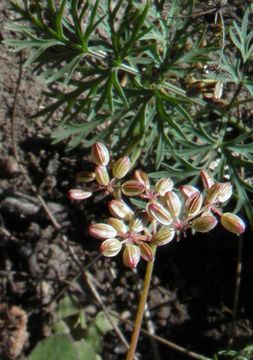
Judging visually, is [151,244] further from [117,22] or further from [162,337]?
[117,22]

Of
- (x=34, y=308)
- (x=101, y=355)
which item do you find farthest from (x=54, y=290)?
(x=101, y=355)

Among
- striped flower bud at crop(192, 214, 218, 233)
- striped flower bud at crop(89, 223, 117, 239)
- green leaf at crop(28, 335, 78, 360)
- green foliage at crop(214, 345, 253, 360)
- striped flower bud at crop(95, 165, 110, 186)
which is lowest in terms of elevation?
green leaf at crop(28, 335, 78, 360)

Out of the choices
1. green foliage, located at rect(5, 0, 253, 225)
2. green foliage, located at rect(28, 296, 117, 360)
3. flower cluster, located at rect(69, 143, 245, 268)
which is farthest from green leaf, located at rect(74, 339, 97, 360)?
flower cluster, located at rect(69, 143, 245, 268)

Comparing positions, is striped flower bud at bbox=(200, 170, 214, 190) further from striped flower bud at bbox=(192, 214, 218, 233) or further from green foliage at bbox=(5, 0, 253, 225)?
green foliage at bbox=(5, 0, 253, 225)

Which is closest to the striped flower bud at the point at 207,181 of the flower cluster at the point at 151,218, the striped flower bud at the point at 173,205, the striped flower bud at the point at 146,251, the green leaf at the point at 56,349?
the flower cluster at the point at 151,218

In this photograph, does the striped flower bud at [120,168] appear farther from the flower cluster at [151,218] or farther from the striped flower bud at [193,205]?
Result: the striped flower bud at [193,205]

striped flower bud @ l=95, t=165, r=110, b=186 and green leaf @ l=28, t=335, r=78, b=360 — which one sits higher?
striped flower bud @ l=95, t=165, r=110, b=186

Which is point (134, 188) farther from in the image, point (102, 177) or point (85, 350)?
point (85, 350)

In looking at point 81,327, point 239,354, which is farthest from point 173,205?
point 81,327
